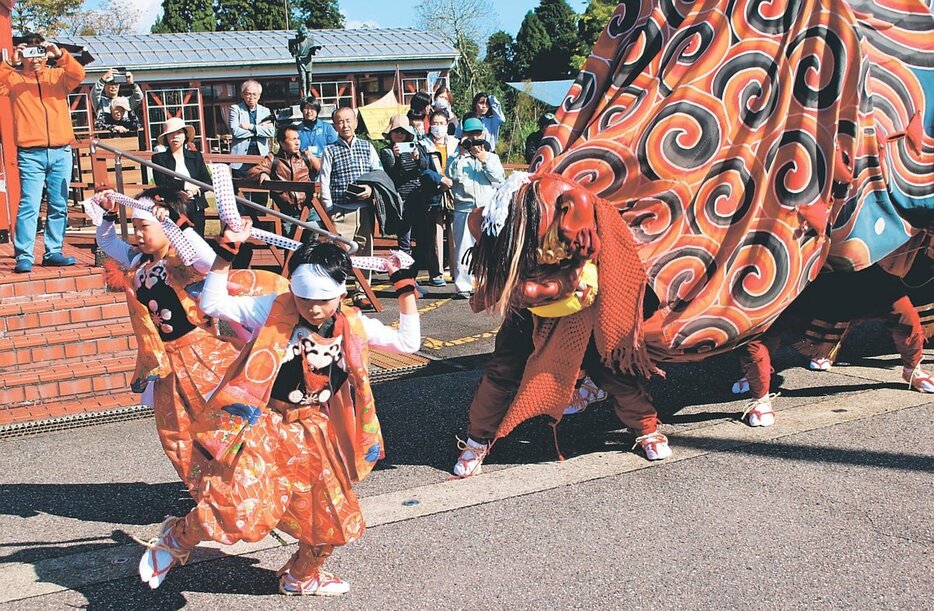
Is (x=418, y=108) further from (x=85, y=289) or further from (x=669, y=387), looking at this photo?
(x=669, y=387)

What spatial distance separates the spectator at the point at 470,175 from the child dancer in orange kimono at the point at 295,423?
5.43 m

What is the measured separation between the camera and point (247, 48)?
82.8ft

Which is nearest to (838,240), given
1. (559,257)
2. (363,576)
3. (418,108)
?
(559,257)

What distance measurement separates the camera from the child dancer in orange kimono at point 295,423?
3465 millimetres

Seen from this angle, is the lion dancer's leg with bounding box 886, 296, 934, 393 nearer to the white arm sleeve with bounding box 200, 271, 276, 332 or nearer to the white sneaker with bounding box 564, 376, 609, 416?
the white sneaker with bounding box 564, 376, 609, 416

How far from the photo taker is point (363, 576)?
389 cm

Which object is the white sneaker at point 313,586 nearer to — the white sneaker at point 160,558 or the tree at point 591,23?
the white sneaker at point 160,558

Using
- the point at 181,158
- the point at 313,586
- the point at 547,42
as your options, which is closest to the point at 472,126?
the point at 181,158

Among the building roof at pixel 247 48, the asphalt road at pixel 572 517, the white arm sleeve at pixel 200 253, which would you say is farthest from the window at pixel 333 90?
the white arm sleeve at pixel 200 253

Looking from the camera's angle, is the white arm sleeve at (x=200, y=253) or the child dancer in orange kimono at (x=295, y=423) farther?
the white arm sleeve at (x=200, y=253)

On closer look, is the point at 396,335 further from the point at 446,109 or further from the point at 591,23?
the point at 591,23

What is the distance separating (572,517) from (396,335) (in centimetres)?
128

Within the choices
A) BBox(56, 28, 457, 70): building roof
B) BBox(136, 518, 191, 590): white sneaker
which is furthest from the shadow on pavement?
BBox(56, 28, 457, 70): building roof

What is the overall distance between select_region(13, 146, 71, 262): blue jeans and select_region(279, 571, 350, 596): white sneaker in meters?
4.53
